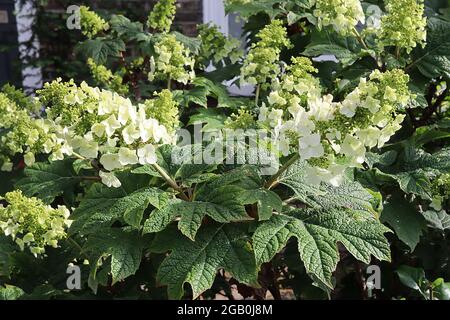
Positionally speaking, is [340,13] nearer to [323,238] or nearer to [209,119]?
[209,119]

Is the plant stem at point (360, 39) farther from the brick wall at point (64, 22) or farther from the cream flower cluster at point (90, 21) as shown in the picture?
the brick wall at point (64, 22)

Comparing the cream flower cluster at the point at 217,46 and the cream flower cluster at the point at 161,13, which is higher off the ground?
the cream flower cluster at the point at 161,13

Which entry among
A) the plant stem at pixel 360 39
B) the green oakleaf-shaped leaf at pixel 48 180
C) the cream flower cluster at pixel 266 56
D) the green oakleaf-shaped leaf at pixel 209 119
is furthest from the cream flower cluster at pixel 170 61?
the plant stem at pixel 360 39

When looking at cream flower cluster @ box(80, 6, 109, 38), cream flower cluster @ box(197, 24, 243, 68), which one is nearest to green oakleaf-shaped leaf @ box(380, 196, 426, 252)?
cream flower cluster @ box(197, 24, 243, 68)

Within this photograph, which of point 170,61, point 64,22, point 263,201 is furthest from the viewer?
point 64,22

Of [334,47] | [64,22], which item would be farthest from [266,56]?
[64,22]

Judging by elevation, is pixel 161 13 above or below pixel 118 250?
above

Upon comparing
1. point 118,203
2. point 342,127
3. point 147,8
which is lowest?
point 147,8

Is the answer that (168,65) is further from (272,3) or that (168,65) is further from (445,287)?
(445,287)

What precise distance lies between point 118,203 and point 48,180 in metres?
0.67

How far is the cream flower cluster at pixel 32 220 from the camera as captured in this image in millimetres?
1818

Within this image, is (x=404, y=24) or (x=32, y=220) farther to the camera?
(x=404, y=24)

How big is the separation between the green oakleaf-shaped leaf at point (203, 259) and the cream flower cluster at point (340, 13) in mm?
1026

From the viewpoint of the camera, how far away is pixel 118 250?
1575 millimetres
